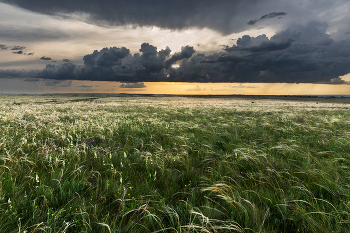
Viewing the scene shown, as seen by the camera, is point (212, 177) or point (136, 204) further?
point (212, 177)

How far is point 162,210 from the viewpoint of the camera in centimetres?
210

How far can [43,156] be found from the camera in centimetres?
372

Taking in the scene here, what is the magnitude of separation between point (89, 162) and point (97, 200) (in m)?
1.65

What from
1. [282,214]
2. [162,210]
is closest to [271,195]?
[282,214]

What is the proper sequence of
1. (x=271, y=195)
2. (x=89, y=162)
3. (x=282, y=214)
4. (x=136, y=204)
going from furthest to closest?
(x=89, y=162) → (x=271, y=195) → (x=136, y=204) → (x=282, y=214)

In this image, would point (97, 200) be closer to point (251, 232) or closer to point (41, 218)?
point (41, 218)

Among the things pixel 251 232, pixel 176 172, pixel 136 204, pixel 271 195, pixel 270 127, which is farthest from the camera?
pixel 270 127

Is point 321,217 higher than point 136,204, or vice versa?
point 321,217

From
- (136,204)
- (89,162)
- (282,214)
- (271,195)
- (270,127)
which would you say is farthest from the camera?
(270,127)

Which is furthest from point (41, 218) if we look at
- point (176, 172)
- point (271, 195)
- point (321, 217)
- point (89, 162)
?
point (321, 217)

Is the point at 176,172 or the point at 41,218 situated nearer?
the point at 41,218

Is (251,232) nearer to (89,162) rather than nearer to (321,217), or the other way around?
(321,217)

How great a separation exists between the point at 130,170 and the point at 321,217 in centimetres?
312

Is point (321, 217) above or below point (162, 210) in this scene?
above
